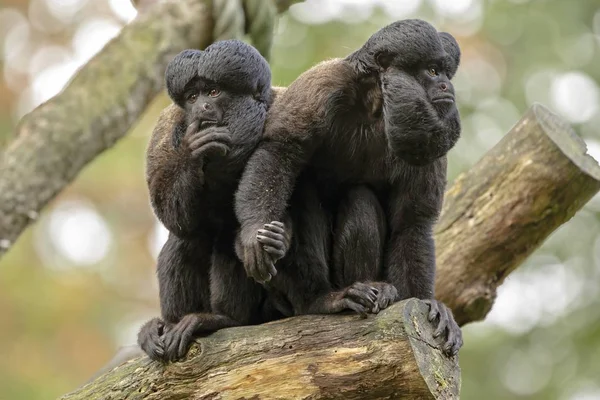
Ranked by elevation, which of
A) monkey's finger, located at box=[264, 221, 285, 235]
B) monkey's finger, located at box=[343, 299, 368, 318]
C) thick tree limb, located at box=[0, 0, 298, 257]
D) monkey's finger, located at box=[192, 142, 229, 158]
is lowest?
monkey's finger, located at box=[343, 299, 368, 318]

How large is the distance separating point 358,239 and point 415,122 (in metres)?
0.99

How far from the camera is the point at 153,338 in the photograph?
18.5 feet

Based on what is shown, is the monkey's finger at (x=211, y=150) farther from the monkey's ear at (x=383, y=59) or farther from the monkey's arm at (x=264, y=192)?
the monkey's ear at (x=383, y=59)

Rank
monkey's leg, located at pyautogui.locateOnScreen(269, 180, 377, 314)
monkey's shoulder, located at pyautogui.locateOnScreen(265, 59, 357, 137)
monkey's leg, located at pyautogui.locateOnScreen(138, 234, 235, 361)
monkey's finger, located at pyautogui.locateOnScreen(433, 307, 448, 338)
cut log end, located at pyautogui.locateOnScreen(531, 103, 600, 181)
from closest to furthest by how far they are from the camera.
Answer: monkey's finger, located at pyautogui.locateOnScreen(433, 307, 448, 338), monkey's shoulder, located at pyautogui.locateOnScreen(265, 59, 357, 137), monkey's leg, located at pyautogui.locateOnScreen(269, 180, 377, 314), monkey's leg, located at pyautogui.locateOnScreen(138, 234, 235, 361), cut log end, located at pyautogui.locateOnScreen(531, 103, 600, 181)

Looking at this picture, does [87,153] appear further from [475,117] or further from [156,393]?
[475,117]

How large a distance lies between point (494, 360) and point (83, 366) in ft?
28.9

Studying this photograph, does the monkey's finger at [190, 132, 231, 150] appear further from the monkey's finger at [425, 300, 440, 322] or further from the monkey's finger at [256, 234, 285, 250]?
the monkey's finger at [425, 300, 440, 322]

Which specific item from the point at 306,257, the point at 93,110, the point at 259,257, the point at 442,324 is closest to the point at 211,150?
the point at 259,257

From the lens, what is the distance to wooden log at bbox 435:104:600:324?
7164 mm

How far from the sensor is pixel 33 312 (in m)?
16.5

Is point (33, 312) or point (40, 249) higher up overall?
point (40, 249)

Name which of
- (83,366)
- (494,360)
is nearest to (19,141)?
(83,366)

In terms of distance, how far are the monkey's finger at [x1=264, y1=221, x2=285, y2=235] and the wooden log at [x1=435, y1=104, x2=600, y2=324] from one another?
248 centimetres


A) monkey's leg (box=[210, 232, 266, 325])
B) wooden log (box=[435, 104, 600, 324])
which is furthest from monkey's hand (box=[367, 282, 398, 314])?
wooden log (box=[435, 104, 600, 324])
